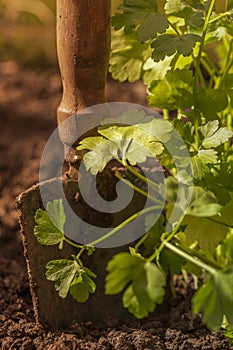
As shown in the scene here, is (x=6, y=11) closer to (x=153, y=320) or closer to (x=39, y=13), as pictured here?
(x=39, y=13)

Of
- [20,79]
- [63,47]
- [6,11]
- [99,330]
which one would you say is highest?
[63,47]

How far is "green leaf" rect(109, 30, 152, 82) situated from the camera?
1.48 metres

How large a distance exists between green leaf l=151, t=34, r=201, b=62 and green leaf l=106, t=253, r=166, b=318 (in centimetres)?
40

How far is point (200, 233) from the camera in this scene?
1.33 metres

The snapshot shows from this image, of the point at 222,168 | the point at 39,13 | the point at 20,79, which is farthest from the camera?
the point at 39,13

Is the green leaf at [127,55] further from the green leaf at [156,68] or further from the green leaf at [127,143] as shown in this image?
the green leaf at [127,143]

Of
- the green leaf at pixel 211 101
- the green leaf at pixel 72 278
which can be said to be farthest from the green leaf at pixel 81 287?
the green leaf at pixel 211 101

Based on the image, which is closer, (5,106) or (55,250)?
(55,250)

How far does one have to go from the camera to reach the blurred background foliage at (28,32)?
101 inches

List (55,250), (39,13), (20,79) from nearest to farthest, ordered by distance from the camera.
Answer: (55,250) < (20,79) < (39,13)

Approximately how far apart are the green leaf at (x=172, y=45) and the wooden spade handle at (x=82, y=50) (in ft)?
0.39

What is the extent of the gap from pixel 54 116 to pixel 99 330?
939 mm

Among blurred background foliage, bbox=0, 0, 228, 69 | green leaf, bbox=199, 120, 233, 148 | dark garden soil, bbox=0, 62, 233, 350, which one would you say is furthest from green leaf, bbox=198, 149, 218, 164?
blurred background foliage, bbox=0, 0, 228, 69

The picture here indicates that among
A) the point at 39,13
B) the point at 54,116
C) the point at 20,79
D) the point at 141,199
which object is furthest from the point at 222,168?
the point at 39,13
